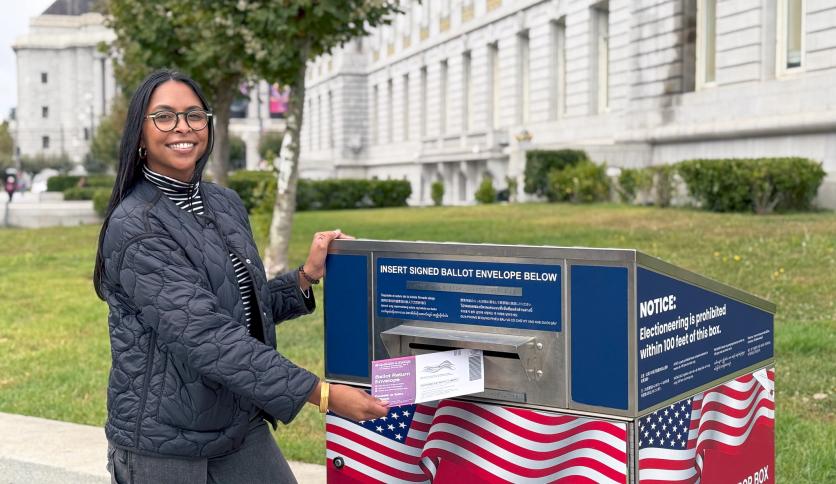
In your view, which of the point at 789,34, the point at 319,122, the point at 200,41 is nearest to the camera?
the point at 200,41

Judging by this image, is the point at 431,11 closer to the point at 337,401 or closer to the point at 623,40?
the point at 623,40

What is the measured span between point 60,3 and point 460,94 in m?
104

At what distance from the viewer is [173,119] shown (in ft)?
9.88

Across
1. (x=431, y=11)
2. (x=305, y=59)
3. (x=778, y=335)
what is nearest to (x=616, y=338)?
(x=778, y=335)

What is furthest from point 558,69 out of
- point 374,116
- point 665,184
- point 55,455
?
point 55,455

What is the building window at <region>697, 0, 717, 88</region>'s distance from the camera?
91.9 feet

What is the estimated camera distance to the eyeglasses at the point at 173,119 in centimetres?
300

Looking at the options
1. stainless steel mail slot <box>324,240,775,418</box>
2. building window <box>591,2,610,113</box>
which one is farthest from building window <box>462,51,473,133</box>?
stainless steel mail slot <box>324,240,775,418</box>

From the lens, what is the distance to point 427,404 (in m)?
3.22

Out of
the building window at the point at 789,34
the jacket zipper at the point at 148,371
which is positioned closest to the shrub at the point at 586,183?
the building window at the point at 789,34

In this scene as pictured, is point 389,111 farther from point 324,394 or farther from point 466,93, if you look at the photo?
point 324,394

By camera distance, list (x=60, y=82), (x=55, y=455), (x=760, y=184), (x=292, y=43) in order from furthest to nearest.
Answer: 1. (x=60, y=82)
2. (x=760, y=184)
3. (x=292, y=43)
4. (x=55, y=455)

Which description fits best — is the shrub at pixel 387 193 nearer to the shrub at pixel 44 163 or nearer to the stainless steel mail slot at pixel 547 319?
the stainless steel mail slot at pixel 547 319

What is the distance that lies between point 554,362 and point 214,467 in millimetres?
1008
